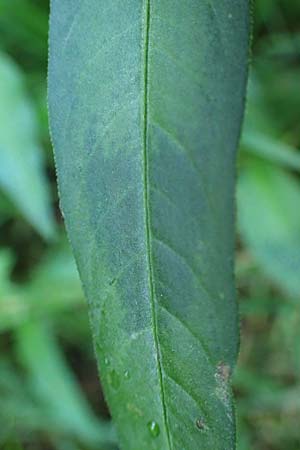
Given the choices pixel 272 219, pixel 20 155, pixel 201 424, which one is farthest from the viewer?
pixel 272 219

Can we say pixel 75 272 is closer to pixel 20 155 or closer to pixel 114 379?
pixel 20 155

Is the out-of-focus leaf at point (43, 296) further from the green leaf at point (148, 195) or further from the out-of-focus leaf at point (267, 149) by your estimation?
the green leaf at point (148, 195)

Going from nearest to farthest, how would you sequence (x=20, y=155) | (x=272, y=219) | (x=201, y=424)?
1. (x=201, y=424)
2. (x=20, y=155)
3. (x=272, y=219)

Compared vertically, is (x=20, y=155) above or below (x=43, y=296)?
above

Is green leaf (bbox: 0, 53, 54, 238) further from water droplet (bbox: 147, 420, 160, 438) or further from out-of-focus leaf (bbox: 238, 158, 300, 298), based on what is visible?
water droplet (bbox: 147, 420, 160, 438)

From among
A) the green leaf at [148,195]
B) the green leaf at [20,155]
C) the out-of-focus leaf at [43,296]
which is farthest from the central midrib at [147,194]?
the out-of-focus leaf at [43,296]

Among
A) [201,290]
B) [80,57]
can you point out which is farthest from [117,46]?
[201,290]

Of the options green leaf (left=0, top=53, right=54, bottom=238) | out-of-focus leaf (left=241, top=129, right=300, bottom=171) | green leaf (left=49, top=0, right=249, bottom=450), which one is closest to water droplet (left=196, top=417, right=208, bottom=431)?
green leaf (left=49, top=0, right=249, bottom=450)

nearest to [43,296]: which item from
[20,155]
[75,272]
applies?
[75,272]
